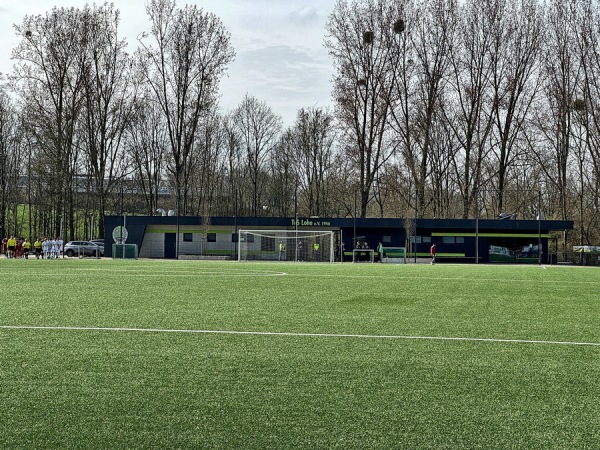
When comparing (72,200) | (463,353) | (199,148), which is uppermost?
(199,148)

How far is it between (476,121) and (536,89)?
204 inches

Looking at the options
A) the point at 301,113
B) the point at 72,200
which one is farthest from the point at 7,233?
the point at 301,113

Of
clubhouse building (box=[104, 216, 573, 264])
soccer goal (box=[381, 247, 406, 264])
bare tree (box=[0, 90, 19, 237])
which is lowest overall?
soccer goal (box=[381, 247, 406, 264])

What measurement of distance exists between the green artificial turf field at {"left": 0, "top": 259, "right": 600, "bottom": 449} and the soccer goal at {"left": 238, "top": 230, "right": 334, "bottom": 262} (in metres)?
37.9

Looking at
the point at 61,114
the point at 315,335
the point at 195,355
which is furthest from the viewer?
the point at 61,114

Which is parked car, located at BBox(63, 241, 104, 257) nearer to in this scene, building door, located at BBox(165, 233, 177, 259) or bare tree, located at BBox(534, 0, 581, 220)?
building door, located at BBox(165, 233, 177, 259)

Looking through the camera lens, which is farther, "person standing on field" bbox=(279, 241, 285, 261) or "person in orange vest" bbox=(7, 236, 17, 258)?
"person standing on field" bbox=(279, 241, 285, 261)

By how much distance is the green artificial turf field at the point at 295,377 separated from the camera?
15.5 feet

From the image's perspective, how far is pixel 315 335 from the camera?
9.03m

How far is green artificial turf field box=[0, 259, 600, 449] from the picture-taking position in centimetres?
471

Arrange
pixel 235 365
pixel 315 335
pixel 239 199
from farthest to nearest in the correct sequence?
pixel 239 199 → pixel 315 335 → pixel 235 365

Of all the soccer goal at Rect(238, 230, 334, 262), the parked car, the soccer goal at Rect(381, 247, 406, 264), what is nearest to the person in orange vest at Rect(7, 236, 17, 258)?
the parked car

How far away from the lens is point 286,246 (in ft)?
170

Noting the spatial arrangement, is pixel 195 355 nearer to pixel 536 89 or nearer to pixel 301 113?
pixel 536 89
